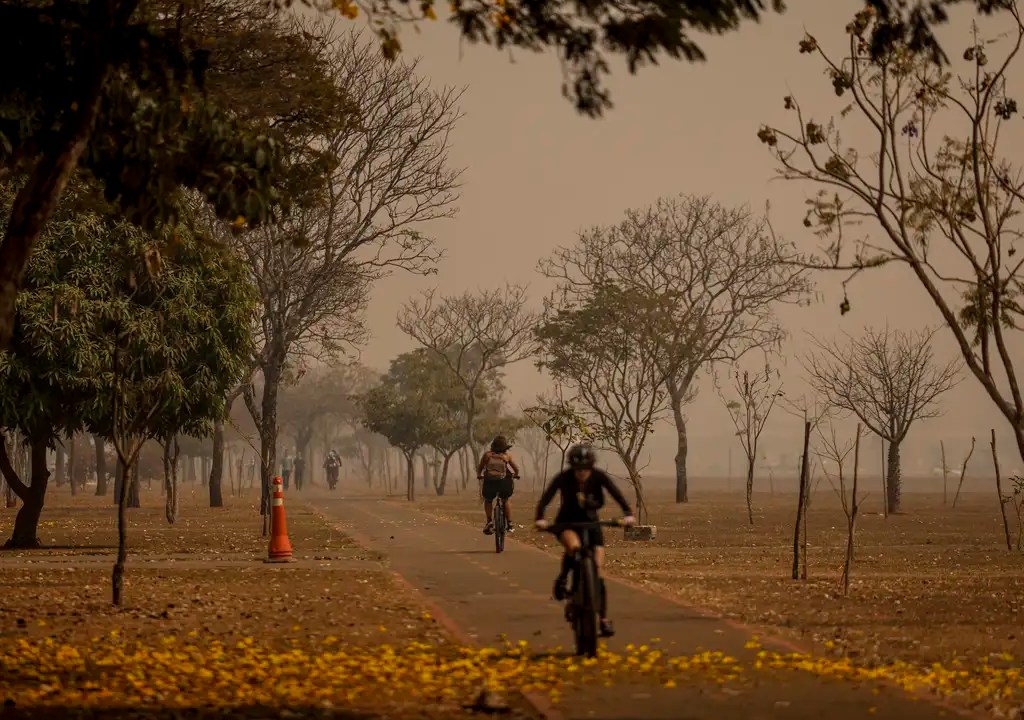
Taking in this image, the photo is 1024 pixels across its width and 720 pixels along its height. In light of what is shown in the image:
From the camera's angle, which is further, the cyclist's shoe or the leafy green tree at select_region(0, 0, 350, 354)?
the cyclist's shoe

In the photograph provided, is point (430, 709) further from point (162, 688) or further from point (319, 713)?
point (162, 688)

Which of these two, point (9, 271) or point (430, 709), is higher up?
point (9, 271)

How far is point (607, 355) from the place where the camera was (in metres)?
48.3

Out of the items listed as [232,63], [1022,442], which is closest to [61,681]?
[1022,442]

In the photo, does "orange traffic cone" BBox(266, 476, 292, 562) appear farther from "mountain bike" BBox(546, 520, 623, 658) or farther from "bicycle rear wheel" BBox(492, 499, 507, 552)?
"mountain bike" BBox(546, 520, 623, 658)

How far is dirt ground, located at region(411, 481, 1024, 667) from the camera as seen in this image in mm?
13523

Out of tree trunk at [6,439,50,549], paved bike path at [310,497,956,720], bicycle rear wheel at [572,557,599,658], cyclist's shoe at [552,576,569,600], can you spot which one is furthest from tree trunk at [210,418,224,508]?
bicycle rear wheel at [572,557,599,658]

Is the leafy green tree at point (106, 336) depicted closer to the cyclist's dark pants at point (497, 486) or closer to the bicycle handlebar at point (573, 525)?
the cyclist's dark pants at point (497, 486)

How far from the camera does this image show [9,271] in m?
10.7

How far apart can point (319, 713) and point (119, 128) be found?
5.65 meters

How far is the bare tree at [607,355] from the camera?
130 ft

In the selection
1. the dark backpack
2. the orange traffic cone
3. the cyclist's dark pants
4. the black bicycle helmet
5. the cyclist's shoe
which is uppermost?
the black bicycle helmet

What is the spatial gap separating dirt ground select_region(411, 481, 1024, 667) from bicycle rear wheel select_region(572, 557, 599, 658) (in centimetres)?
209

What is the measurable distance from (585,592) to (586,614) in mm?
164
